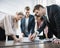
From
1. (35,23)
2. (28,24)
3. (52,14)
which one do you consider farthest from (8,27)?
(35,23)

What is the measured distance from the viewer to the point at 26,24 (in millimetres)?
3543

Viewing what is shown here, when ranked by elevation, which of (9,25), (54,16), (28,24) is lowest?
(28,24)

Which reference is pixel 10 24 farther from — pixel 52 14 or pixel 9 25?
pixel 52 14

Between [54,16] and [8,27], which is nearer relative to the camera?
[54,16]

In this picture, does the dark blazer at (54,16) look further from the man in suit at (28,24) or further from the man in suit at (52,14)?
the man in suit at (28,24)

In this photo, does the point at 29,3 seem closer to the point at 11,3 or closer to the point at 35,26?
the point at 11,3

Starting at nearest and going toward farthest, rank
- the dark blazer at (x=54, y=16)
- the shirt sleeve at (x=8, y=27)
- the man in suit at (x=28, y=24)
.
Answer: the dark blazer at (x=54, y=16) < the shirt sleeve at (x=8, y=27) < the man in suit at (x=28, y=24)

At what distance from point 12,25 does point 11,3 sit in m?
2.01

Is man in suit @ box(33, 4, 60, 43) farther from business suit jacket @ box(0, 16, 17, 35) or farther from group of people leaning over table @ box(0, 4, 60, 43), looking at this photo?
business suit jacket @ box(0, 16, 17, 35)

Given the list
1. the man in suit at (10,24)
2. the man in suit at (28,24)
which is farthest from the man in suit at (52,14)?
the man in suit at (28,24)

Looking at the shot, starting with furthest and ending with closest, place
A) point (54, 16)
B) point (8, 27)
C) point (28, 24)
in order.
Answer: point (28, 24) → point (8, 27) → point (54, 16)

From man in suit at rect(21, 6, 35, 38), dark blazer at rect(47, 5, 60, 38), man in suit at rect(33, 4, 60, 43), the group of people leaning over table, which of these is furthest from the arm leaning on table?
man in suit at rect(21, 6, 35, 38)

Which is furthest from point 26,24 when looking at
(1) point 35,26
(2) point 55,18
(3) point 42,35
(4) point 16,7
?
(2) point 55,18

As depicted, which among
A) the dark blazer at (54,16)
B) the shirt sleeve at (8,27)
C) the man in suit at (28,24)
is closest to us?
the dark blazer at (54,16)
